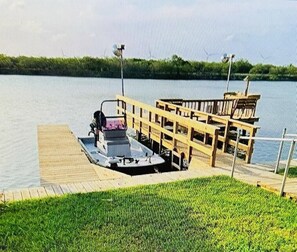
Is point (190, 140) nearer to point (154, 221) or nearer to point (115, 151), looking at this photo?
point (115, 151)

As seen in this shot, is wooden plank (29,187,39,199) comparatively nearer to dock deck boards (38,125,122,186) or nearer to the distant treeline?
dock deck boards (38,125,122,186)

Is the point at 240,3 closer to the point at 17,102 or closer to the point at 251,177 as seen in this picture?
the point at 251,177

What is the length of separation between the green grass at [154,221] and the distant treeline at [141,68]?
28.6 m

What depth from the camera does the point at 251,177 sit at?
486cm

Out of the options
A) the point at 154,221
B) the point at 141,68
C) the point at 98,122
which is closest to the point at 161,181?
the point at 154,221

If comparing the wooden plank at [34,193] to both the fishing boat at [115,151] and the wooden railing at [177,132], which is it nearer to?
the fishing boat at [115,151]

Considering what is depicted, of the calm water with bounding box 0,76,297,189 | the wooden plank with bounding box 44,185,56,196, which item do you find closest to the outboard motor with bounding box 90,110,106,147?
the calm water with bounding box 0,76,297,189

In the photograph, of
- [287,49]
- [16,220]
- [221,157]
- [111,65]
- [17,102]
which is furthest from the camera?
[111,65]

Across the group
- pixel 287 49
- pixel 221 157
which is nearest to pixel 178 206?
pixel 221 157

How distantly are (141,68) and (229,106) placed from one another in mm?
22678

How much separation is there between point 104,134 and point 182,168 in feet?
6.38

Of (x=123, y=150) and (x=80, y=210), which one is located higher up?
(x=80, y=210)

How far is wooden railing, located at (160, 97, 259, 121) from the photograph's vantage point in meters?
9.86

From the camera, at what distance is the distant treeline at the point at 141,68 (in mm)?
31375
